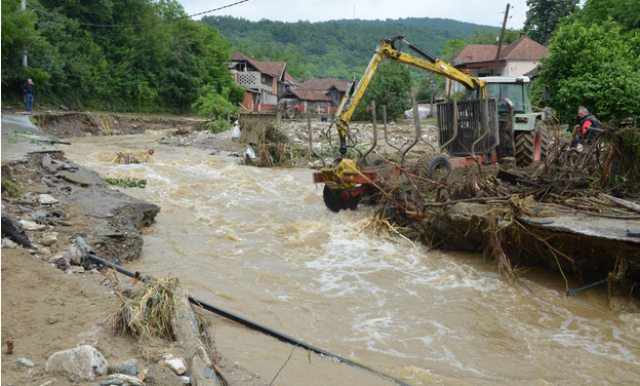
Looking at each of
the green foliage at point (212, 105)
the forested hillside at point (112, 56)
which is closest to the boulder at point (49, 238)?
the forested hillside at point (112, 56)

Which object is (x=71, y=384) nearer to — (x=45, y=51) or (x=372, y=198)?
(x=372, y=198)

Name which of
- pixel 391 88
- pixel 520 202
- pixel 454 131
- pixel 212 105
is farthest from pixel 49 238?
pixel 391 88

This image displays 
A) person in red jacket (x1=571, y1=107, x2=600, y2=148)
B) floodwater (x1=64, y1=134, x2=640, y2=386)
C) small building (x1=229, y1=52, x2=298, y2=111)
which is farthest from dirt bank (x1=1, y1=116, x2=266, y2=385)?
small building (x1=229, y1=52, x2=298, y2=111)

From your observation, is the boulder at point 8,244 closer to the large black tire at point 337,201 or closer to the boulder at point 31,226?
the boulder at point 31,226

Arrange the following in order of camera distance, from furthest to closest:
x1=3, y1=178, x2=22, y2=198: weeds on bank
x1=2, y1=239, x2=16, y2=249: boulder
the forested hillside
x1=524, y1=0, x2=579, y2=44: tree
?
x1=524, y1=0, x2=579, y2=44: tree → the forested hillside → x1=3, y1=178, x2=22, y2=198: weeds on bank → x1=2, y1=239, x2=16, y2=249: boulder

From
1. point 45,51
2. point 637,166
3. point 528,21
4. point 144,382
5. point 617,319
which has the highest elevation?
point 528,21

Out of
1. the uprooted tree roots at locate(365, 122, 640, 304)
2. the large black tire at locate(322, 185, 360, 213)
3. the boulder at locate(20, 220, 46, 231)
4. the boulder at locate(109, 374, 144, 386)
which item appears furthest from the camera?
the large black tire at locate(322, 185, 360, 213)

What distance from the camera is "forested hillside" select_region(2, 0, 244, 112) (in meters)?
26.3

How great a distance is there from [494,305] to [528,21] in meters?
61.7

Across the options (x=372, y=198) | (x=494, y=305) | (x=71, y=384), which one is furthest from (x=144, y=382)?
(x=372, y=198)

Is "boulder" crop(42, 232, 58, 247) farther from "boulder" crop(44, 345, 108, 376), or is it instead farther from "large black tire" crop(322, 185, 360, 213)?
"large black tire" crop(322, 185, 360, 213)

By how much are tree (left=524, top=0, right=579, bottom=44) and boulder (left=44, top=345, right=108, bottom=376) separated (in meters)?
60.3

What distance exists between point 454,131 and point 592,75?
9.80 m

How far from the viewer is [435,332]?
521cm
